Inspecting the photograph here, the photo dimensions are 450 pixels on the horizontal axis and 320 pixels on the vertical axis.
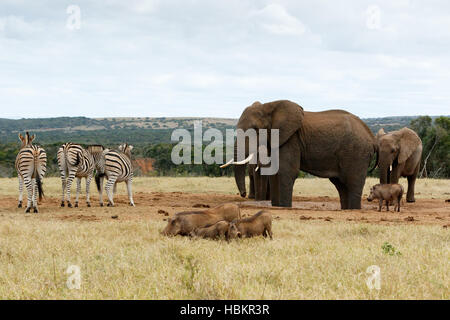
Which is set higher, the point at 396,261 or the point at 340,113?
the point at 340,113

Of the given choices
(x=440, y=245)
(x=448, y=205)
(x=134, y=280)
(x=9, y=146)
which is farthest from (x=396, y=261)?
(x=9, y=146)

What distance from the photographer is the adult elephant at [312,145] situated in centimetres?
1546

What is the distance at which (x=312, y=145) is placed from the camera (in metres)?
15.7

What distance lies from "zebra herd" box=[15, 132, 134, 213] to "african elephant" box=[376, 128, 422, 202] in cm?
908

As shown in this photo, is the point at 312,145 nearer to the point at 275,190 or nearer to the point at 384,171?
the point at 275,190

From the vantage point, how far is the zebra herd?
13.8 m

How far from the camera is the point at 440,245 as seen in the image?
855 cm

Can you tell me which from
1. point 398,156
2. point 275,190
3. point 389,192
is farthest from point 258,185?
point 398,156

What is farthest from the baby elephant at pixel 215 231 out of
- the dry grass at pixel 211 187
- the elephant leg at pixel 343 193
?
the dry grass at pixel 211 187

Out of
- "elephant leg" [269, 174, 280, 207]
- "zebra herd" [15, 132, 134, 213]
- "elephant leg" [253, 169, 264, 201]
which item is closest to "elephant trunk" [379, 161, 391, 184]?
"elephant leg" [253, 169, 264, 201]

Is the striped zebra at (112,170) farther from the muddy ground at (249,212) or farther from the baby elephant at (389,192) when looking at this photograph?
the baby elephant at (389,192)

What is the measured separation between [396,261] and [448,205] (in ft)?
36.8
